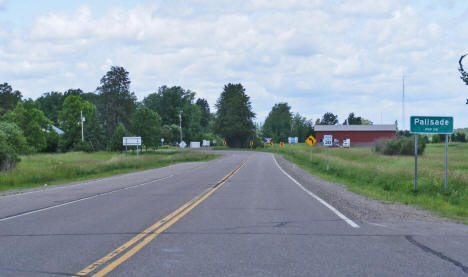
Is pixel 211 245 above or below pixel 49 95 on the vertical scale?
below

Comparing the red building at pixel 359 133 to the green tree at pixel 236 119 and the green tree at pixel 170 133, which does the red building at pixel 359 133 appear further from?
the green tree at pixel 170 133

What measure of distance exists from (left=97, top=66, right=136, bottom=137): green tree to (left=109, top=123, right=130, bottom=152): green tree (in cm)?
1255

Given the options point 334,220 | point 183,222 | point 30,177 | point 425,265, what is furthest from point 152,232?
point 30,177

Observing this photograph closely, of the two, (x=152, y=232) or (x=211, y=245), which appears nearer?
(x=211, y=245)

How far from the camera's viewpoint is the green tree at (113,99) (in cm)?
10444

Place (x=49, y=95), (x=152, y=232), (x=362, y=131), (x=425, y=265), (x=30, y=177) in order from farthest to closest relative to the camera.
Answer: (x=49, y=95)
(x=362, y=131)
(x=30, y=177)
(x=152, y=232)
(x=425, y=265)

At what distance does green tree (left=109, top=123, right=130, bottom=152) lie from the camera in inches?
3516

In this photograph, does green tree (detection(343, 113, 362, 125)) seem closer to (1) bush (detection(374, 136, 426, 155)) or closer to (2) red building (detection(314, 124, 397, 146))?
(2) red building (detection(314, 124, 397, 146))

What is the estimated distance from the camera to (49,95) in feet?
551

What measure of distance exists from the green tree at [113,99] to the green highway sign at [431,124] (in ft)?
303

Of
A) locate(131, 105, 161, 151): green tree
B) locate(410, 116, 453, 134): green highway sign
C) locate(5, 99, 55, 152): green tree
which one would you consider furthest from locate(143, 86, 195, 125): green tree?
locate(410, 116, 453, 134): green highway sign

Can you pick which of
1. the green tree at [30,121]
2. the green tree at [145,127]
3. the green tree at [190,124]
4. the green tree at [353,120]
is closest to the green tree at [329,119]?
the green tree at [353,120]

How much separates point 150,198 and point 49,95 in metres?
165

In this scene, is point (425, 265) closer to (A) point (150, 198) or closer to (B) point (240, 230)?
(B) point (240, 230)
